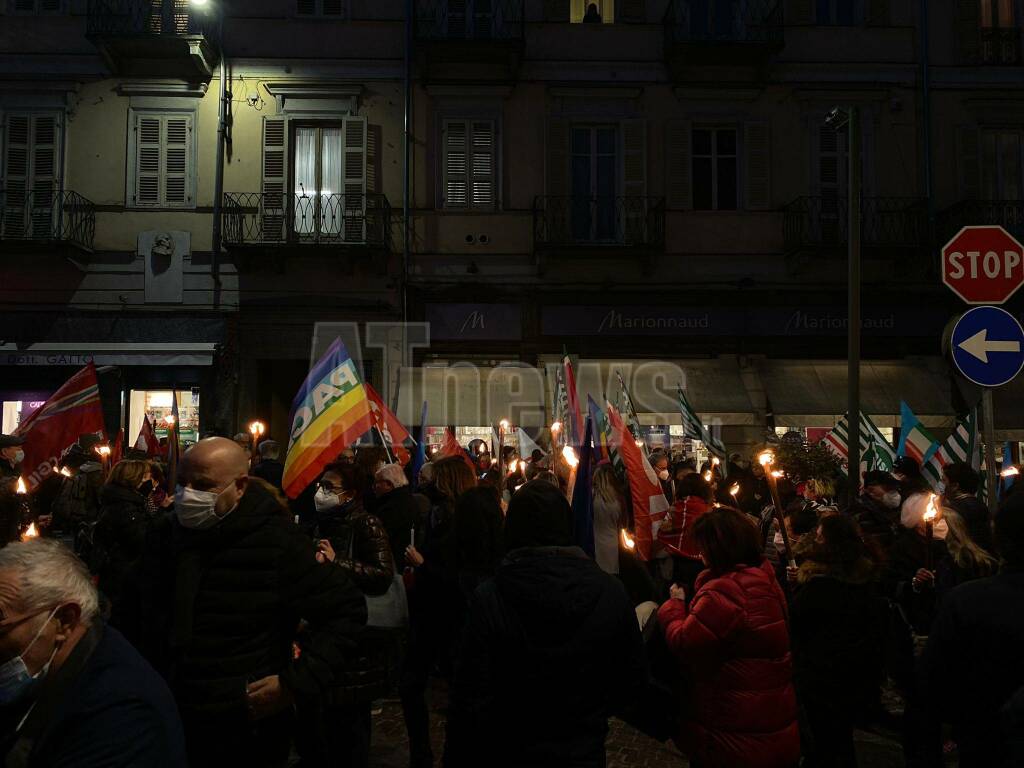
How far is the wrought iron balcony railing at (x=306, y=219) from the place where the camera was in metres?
16.3

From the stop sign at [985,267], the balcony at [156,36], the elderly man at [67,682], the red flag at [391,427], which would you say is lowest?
the elderly man at [67,682]

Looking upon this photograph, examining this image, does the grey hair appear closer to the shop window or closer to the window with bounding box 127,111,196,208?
the shop window

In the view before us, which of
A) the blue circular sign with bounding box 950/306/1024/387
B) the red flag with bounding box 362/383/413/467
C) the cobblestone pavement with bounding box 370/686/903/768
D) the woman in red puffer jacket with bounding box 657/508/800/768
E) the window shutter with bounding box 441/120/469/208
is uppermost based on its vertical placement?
the window shutter with bounding box 441/120/469/208

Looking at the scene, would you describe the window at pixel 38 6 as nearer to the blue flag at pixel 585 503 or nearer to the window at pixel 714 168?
the window at pixel 714 168

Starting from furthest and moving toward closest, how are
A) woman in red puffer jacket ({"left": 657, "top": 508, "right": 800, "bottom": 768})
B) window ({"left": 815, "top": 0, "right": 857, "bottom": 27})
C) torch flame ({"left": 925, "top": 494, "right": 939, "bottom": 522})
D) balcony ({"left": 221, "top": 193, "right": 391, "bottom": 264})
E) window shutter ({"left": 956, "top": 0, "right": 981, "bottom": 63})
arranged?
window ({"left": 815, "top": 0, "right": 857, "bottom": 27}) < window shutter ({"left": 956, "top": 0, "right": 981, "bottom": 63}) < balcony ({"left": 221, "top": 193, "right": 391, "bottom": 264}) < torch flame ({"left": 925, "top": 494, "right": 939, "bottom": 522}) < woman in red puffer jacket ({"left": 657, "top": 508, "right": 800, "bottom": 768})

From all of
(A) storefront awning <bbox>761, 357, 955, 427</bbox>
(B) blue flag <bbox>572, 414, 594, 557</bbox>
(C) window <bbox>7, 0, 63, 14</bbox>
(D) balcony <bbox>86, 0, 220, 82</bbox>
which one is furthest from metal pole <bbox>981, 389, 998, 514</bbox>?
(C) window <bbox>7, 0, 63, 14</bbox>

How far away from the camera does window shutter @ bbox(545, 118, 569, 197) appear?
16953mm

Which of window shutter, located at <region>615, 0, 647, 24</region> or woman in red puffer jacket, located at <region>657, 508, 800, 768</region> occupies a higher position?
window shutter, located at <region>615, 0, 647, 24</region>

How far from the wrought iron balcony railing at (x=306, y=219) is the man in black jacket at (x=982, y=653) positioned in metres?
14.3

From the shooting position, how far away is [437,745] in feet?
18.2

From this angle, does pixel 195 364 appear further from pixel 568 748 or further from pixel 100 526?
pixel 568 748

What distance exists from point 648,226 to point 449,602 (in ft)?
41.9

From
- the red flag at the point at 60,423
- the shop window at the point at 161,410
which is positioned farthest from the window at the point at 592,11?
the red flag at the point at 60,423

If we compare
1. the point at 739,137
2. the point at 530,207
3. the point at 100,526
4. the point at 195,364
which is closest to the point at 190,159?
the point at 195,364
